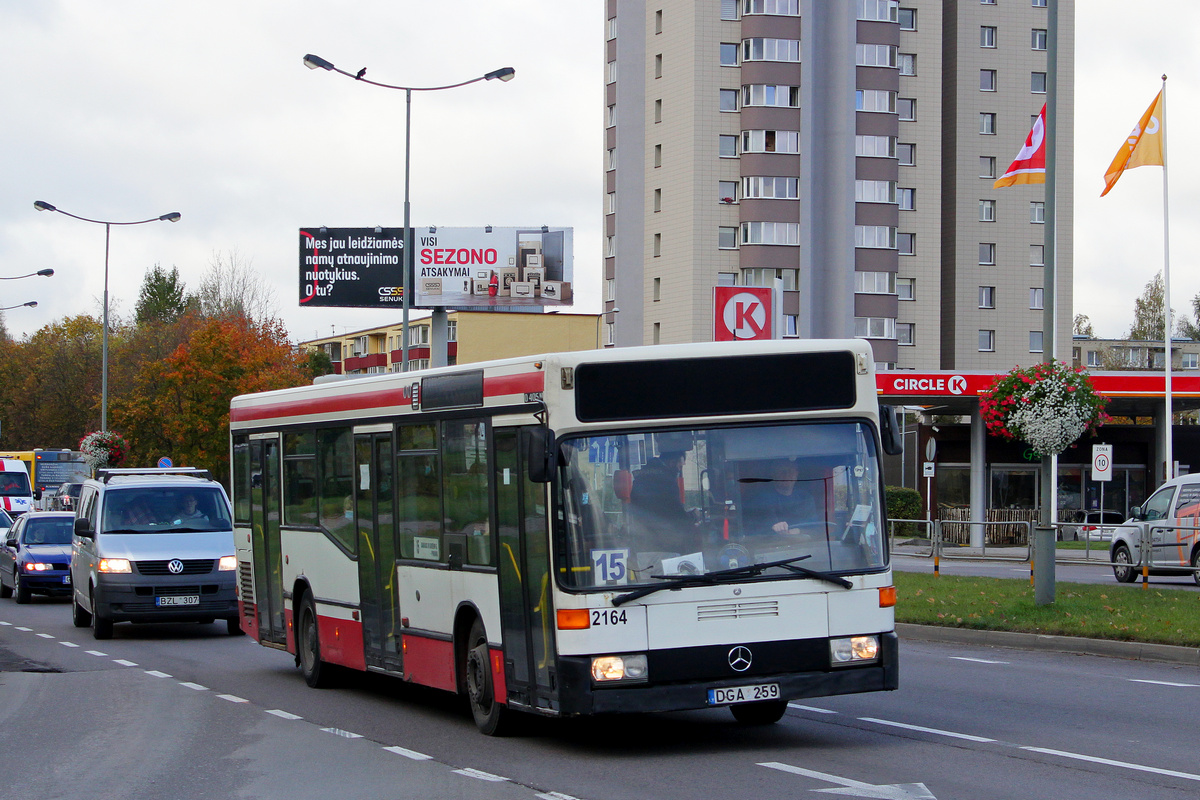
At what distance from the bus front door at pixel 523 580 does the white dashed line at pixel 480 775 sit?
580 mm

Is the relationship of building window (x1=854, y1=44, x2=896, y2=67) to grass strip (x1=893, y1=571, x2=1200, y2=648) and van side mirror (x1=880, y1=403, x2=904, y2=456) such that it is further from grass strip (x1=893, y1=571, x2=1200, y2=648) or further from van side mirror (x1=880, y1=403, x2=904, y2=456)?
van side mirror (x1=880, y1=403, x2=904, y2=456)

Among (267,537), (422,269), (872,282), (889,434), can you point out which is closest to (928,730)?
(889,434)

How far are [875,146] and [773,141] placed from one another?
4702 mm

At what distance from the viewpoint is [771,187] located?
65.6 m

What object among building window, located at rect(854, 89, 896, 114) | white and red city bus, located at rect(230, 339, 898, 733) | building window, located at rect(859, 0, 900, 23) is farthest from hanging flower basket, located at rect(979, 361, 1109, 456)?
building window, located at rect(859, 0, 900, 23)

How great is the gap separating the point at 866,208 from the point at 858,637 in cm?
5832

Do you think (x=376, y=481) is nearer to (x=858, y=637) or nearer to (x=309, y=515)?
(x=309, y=515)

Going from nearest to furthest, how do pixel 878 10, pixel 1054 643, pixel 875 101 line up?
pixel 1054 643 < pixel 875 101 < pixel 878 10

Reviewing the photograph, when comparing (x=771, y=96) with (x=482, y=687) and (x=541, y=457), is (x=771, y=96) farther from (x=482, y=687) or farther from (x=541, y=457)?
(x=541, y=457)

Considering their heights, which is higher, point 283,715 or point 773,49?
point 773,49

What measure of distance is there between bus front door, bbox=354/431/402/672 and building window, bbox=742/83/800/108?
181 ft

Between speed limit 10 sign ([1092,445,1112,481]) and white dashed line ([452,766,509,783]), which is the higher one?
speed limit 10 sign ([1092,445,1112,481])

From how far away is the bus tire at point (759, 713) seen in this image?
1077cm

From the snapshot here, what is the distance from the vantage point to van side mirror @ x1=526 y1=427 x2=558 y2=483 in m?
9.06
